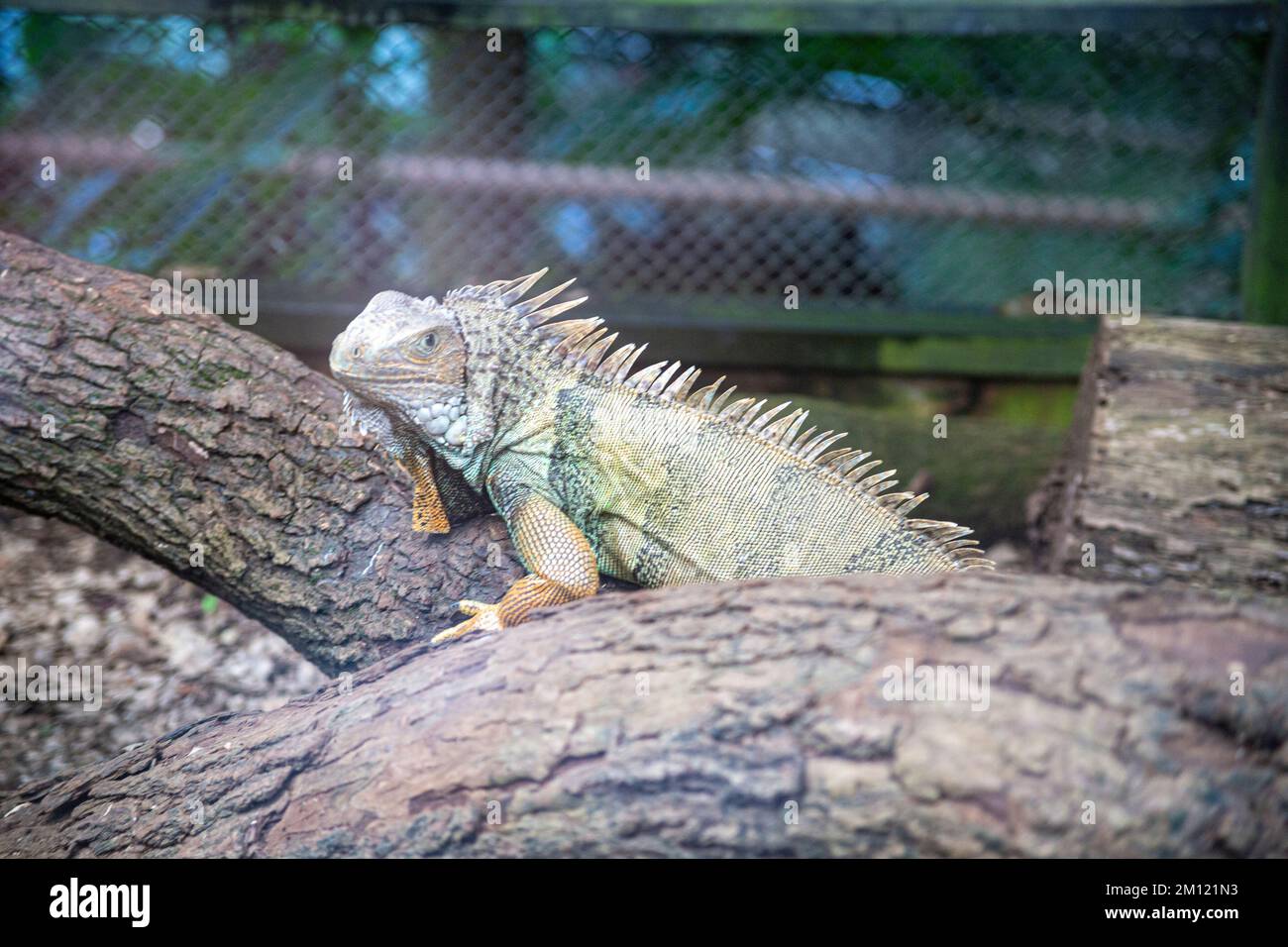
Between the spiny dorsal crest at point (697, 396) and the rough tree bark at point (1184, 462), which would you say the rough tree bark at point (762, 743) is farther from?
the rough tree bark at point (1184, 462)

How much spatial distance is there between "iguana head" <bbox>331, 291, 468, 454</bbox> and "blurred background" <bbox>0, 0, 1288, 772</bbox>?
2745mm

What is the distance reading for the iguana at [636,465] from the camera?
3.25 metres

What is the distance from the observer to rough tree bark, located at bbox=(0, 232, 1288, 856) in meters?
2.07

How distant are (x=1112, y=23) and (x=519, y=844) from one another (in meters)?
5.87

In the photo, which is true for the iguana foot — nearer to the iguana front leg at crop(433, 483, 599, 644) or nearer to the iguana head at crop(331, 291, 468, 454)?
the iguana front leg at crop(433, 483, 599, 644)

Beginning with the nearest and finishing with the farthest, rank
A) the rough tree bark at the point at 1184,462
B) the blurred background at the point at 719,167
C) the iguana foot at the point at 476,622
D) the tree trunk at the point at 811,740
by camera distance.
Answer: the tree trunk at the point at 811,740 → the iguana foot at the point at 476,622 → the rough tree bark at the point at 1184,462 → the blurred background at the point at 719,167

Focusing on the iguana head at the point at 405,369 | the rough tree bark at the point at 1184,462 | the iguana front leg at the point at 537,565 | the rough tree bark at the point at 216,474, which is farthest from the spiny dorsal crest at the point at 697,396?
the rough tree bark at the point at 1184,462

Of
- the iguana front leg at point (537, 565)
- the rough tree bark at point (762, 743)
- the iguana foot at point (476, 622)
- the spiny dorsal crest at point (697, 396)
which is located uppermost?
the spiny dorsal crest at point (697, 396)

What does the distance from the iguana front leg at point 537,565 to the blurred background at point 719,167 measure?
2.89 m

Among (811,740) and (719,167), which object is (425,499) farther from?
(719,167)

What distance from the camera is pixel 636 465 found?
3.31m

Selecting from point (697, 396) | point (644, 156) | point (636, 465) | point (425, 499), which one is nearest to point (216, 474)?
point (425, 499)

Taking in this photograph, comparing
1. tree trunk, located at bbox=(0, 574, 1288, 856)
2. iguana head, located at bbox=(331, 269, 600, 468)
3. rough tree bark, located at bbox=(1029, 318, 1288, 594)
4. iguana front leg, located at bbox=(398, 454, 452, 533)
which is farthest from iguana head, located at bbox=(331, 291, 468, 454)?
rough tree bark, located at bbox=(1029, 318, 1288, 594)

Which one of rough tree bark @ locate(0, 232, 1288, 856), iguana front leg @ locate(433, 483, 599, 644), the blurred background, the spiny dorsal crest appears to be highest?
the blurred background
